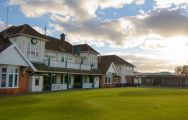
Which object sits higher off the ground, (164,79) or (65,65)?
(65,65)

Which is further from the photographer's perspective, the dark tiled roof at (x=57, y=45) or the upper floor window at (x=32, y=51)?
the dark tiled roof at (x=57, y=45)

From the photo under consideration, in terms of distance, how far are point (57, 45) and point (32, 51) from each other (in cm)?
1013

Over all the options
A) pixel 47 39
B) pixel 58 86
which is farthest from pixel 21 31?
pixel 58 86

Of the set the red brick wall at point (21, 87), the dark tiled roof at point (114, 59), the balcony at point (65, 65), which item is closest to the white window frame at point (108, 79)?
the balcony at point (65, 65)

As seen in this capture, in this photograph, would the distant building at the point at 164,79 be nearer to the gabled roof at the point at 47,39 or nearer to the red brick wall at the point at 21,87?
the gabled roof at the point at 47,39

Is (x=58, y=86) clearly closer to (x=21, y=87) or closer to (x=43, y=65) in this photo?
(x=43, y=65)

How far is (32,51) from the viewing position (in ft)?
125

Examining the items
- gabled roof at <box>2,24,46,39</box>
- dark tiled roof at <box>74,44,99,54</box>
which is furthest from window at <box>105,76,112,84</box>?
gabled roof at <box>2,24,46,39</box>

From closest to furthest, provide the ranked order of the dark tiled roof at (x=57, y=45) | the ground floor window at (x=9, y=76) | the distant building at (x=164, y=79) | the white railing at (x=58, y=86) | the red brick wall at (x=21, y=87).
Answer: the ground floor window at (x=9, y=76) → the red brick wall at (x=21, y=87) → the white railing at (x=58, y=86) → the dark tiled roof at (x=57, y=45) → the distant building at (x=164, y=79)

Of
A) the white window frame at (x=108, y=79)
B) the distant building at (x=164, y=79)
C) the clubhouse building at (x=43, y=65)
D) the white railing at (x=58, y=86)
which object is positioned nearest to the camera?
the clubhouse building at (x=43, y=65)

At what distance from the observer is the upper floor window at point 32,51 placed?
37641 millimetres

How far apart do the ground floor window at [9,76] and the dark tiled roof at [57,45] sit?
11.4m

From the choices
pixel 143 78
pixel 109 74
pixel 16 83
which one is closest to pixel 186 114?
pixel 16 83

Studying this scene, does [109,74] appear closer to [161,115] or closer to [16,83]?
[16,83]
